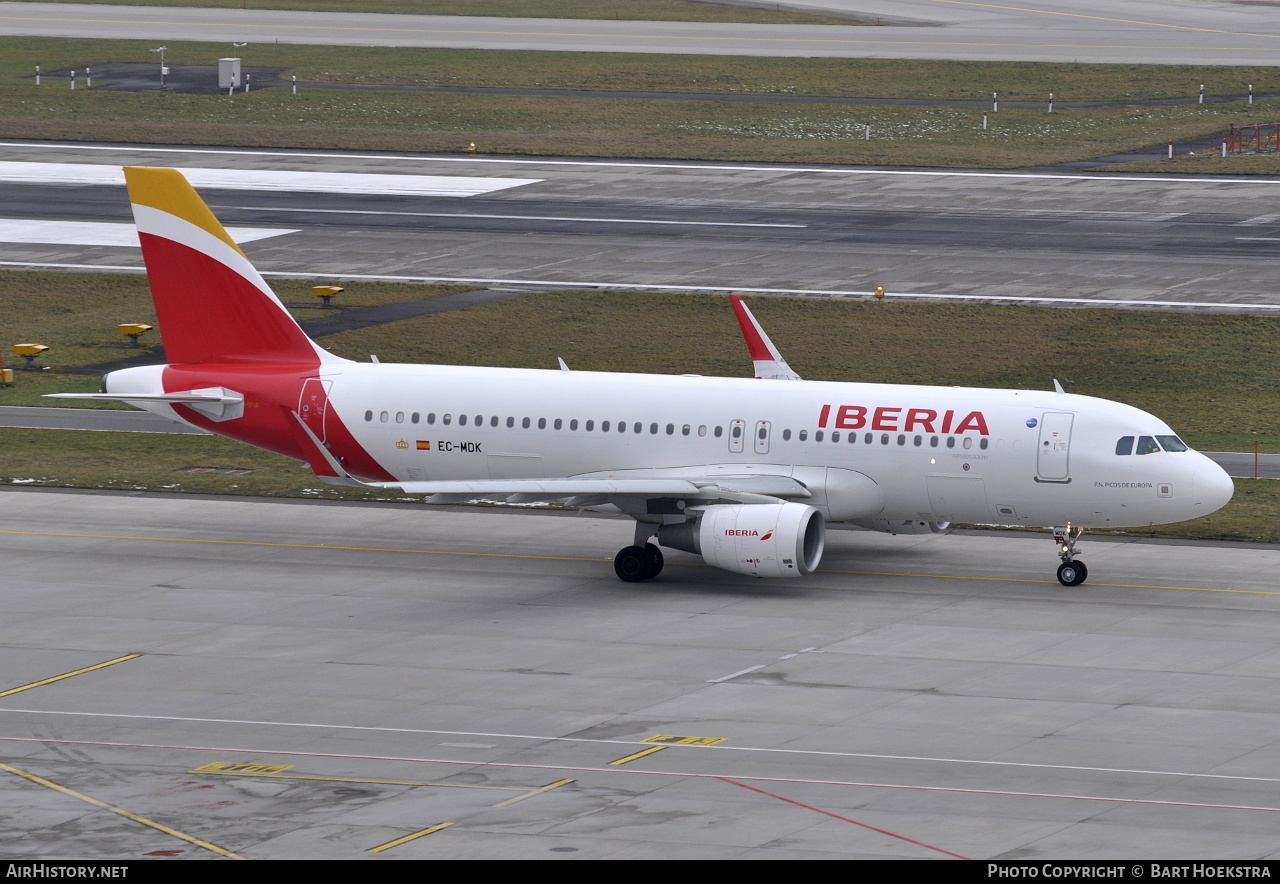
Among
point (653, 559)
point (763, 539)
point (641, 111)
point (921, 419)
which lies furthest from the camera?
point (641, 111)

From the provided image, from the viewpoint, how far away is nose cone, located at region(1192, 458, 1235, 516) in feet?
130

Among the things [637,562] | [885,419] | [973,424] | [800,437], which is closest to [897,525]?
[885,419]

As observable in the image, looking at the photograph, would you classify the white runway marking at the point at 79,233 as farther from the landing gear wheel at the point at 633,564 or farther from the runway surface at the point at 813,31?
the runway surface at the point at 813,31

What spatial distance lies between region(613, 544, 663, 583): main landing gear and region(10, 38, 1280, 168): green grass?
54592 millimetres

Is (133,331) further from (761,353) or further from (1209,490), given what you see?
(1209,490)

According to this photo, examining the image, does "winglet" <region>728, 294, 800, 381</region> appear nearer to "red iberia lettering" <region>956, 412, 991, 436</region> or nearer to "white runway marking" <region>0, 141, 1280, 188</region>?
"red iberia lettering" <region>956, 412, 991, 436</region>

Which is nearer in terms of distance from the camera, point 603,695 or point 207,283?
point 603,695

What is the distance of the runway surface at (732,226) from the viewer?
2803 inches

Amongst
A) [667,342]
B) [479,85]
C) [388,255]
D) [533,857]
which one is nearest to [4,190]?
[388,255]

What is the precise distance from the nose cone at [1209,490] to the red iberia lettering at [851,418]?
6734 mm

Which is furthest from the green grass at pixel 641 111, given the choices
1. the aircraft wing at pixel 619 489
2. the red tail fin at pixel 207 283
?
the aircraft wing at pixel 619 489

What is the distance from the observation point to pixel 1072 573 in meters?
40.5

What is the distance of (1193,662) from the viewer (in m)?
34.8

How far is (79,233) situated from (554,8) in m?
69.3
